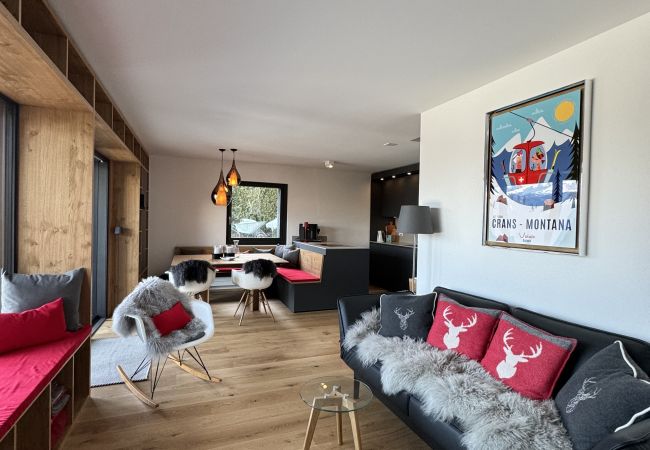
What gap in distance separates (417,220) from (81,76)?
2.96 m

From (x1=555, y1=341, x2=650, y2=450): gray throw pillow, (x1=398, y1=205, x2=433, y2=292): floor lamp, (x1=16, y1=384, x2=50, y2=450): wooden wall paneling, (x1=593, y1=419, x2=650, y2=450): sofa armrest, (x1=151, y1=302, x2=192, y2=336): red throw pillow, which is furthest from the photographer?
(x1=398, y1=205, x2=433, y2=292): floor lamp

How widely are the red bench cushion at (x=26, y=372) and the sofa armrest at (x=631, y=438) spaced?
7.26 feet

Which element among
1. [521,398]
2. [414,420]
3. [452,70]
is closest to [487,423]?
[521,398]

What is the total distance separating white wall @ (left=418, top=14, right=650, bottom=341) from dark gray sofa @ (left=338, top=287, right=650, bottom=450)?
159mm

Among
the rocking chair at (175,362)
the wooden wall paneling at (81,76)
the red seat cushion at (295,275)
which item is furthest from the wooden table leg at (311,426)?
the red seat cushion at (295,275)

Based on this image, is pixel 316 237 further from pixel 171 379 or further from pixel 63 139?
pixel 63 139

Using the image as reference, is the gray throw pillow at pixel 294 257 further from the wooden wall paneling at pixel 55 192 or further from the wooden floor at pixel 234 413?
the wooden wall paneling at pixel 55 192

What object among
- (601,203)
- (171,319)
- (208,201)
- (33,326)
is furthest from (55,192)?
(208,201)

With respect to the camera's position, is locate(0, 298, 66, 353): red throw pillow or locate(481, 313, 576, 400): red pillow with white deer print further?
locate(0, 298, 66, 353): red throw pillow

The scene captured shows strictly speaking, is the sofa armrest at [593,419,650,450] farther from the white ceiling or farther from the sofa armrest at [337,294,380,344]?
the white ceiling

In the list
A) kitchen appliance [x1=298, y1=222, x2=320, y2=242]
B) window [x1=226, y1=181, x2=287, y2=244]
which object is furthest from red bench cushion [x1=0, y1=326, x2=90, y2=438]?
kitchen appliance [x1=298, y1=222, x2=320, y2=242]

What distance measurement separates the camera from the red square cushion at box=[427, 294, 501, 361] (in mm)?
2291

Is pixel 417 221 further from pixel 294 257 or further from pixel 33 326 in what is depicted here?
pixel 294 257

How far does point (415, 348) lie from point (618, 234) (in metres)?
1.38
